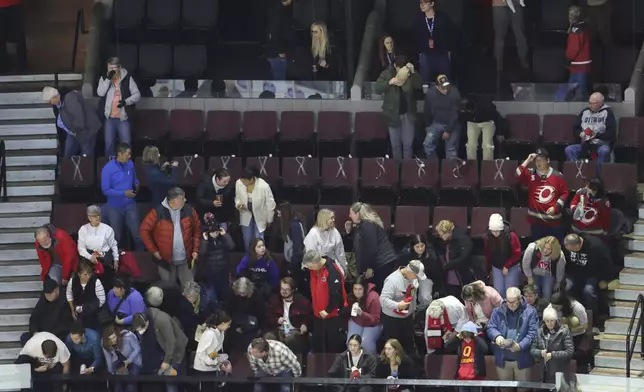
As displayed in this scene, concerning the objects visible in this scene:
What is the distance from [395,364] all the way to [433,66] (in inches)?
177

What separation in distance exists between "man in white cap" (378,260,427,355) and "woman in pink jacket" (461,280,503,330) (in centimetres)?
48

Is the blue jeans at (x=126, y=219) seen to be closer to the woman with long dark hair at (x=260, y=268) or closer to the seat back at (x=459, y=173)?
the woman with long dark hair at (x=260, y=268)

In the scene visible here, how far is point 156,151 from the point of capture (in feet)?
71.6

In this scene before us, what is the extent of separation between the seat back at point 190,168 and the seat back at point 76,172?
902 mm

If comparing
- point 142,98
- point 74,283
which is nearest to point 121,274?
point 74,283

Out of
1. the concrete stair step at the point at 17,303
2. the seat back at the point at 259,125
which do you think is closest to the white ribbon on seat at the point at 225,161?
the seat back at the point at 259,125

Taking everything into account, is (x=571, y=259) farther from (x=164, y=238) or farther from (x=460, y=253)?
(x=164, y=238)

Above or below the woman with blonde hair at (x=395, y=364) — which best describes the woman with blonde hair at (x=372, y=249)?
above

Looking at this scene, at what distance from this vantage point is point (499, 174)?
22.3 metres

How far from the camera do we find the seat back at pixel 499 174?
22.3 meters

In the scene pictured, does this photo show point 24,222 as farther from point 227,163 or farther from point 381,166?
point 381,166

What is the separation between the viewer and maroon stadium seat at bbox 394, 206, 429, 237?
71.8ft

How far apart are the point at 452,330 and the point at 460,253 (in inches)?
39.3

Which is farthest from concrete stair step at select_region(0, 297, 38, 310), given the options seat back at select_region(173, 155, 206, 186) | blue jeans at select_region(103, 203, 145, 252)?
seat back at select_region(173, 155, 206, 186)
